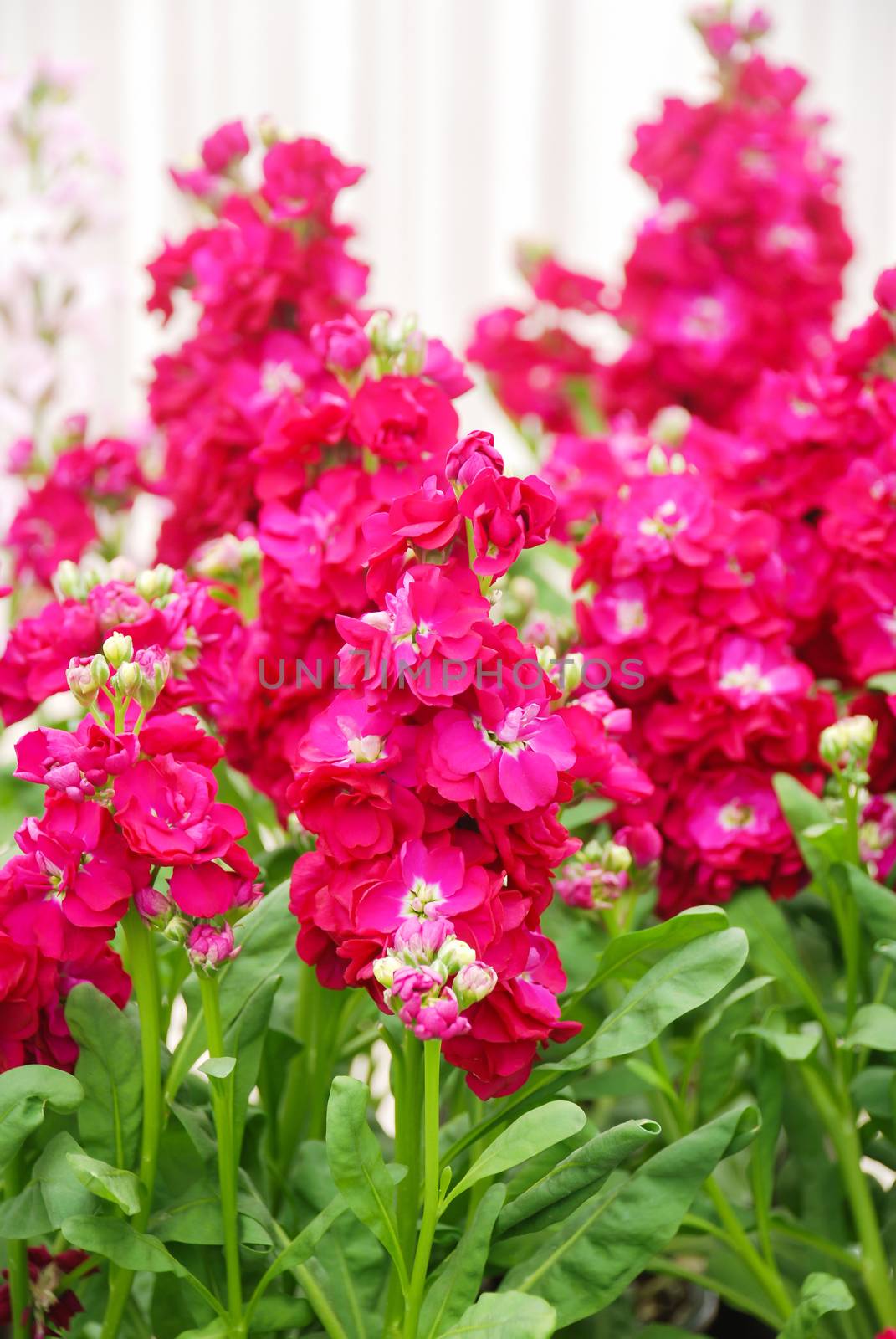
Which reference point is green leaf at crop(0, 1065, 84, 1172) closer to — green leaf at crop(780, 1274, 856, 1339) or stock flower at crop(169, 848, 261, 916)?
stock flower at crop(169, 848, 261, 916)

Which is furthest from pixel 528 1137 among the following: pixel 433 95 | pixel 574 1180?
pixel 433 95

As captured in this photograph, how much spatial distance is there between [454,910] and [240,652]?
0.95 ft

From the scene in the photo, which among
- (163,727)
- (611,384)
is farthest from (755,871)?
(611,384)

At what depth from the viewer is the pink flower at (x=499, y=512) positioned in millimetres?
523

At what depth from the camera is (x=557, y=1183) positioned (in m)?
0.57

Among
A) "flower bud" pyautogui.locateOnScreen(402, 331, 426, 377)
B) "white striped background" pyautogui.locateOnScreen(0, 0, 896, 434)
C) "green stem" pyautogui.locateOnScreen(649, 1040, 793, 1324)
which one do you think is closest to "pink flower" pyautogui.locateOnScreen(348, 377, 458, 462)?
"flower bud" pyautogui.locateOnScreen(402, 331, 426, 377)

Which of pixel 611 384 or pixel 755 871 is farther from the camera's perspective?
pixel 611 384

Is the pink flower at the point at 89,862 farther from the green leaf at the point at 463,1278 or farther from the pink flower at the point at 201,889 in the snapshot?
the green leaf at the point at 463,1278

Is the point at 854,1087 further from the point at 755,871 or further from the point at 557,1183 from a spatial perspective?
the point at 557,1183

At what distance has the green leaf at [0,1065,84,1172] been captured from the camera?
0.55 metres

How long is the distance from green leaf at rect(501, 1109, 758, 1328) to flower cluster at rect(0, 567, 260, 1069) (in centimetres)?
20

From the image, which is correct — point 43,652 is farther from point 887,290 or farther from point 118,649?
point 887,290

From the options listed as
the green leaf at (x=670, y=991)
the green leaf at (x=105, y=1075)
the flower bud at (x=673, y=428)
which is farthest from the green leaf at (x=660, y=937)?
the flower bud at (x=673, y=428)

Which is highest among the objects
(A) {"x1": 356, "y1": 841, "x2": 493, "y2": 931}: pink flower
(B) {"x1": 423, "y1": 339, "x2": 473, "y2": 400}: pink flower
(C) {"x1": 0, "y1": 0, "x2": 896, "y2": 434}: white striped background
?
(C) {"x1": 0, "y1": 0, "x2": 896, "y2": 434}: white striped background
